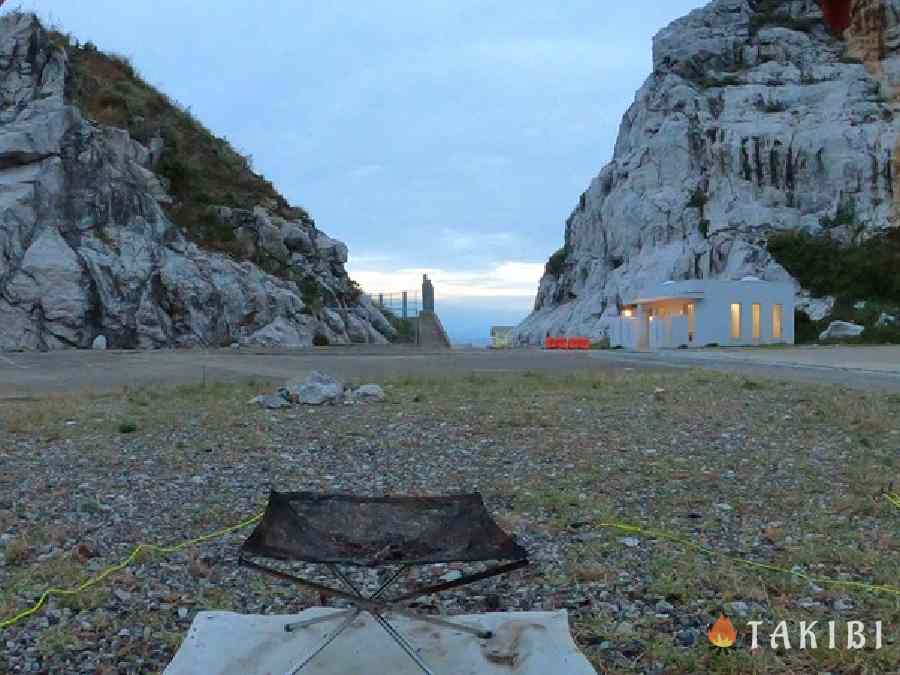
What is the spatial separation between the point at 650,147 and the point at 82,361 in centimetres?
4582

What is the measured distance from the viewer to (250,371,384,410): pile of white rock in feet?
36.1

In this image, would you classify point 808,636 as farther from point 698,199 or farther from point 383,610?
point 698,199

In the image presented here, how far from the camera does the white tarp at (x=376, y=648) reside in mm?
3293

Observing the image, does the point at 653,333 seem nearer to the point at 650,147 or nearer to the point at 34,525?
the point at 650,147

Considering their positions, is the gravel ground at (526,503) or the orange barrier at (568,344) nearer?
the gravel ground at (526,503)

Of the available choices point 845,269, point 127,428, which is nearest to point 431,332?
point 845,269

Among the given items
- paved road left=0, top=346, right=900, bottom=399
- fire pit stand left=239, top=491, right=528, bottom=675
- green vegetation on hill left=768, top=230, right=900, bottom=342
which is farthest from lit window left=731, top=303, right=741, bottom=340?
fire pit stand left=239, top=491, right=528, bottom=675

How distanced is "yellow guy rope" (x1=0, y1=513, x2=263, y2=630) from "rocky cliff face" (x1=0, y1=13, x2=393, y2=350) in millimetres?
26026

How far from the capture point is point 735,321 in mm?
36375

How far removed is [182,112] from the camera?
44375mm

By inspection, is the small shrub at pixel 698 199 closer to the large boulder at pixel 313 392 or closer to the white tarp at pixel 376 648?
the large boulder at pixel 313 392

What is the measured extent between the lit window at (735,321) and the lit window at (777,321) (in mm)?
2579

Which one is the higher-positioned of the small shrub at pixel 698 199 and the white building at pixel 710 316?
the small shrub at pixel 698 199

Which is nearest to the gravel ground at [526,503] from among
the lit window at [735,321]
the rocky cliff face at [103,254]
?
the rocky cliff face at [103,254]
